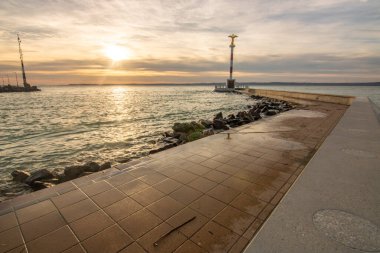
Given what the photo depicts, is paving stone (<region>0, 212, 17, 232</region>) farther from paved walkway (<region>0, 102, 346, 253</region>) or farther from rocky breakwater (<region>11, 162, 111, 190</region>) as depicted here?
rocky breakwater (<region>11, 162, 111, 190</region>)

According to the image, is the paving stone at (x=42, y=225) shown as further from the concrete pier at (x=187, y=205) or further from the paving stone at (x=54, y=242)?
the paving stone at (x=54, y=242)

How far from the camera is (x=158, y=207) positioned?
3.59 m

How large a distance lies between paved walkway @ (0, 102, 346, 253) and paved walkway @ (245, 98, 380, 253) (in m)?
0.36

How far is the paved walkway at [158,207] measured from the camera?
279 centimetres

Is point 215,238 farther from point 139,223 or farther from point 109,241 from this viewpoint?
point 109,241

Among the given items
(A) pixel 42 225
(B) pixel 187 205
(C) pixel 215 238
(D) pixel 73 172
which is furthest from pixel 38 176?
(C) pixel 215 238

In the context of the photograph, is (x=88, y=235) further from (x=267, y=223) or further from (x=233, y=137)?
(x=233, y=137)

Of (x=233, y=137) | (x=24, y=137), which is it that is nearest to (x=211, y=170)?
(x=233, y=137)

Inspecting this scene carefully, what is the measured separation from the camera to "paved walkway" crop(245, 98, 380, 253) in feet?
8.07

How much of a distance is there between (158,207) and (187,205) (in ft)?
1.71

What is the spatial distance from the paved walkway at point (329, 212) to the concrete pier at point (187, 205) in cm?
2

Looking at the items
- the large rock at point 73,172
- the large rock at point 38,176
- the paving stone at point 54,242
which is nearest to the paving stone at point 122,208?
the paving stone at point 54,242

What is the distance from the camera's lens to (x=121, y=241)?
9.20 ft

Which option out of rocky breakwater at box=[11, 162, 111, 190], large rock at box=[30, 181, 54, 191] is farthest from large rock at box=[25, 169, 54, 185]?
large rock at box=[30, 181, 54, 191]
